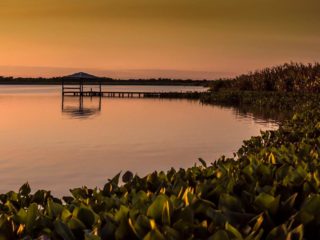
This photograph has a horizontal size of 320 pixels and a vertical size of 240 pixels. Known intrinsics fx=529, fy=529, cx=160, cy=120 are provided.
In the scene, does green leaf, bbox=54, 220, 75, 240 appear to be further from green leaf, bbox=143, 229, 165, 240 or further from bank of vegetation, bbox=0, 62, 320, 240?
green leaf, bbox=143, 229, 165, 240

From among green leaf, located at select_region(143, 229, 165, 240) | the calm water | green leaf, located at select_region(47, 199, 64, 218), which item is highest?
green leaf, located at select_region(143, 229, 165, 240)

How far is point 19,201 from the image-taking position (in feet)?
15.0

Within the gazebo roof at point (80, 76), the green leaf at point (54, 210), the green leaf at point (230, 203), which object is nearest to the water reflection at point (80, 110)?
the gazebo roof at point (80, 76)

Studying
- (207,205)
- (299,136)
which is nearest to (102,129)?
(299,136)

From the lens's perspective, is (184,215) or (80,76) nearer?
(184,215)

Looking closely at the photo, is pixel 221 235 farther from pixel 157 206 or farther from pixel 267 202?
pixel 267 202

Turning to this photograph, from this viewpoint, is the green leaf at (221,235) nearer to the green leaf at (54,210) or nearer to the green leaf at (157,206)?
the green leaf at (157,206)

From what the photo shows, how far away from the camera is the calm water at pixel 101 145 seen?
14422 mm

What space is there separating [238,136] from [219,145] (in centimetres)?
349

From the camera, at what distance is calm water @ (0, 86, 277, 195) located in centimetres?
1442

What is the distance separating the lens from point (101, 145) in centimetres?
2011

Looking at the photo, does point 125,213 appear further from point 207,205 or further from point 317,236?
point 317,236

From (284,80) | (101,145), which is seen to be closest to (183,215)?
(101,145)

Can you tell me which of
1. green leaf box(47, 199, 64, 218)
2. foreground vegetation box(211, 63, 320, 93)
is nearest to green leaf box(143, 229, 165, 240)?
green leaf box(47, 199, 64, 218)
